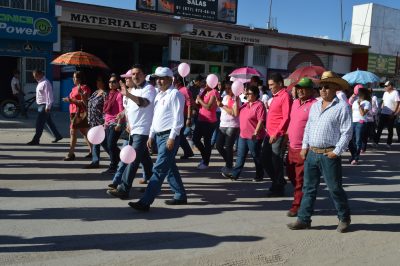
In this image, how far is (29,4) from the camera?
18.5 metres

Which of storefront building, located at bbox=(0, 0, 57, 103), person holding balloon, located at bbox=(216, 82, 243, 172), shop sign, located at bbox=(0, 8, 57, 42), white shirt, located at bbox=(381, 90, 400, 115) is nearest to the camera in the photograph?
person holding balloon, located at bbox=(216, 82, 243, 172)

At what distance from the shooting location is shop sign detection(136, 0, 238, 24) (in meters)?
22.4

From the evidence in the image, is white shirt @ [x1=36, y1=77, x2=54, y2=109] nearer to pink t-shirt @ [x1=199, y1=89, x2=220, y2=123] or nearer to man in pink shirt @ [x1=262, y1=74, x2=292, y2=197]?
pink t-shirt @ [x1=199, y1=89, x2=220, y2=123]

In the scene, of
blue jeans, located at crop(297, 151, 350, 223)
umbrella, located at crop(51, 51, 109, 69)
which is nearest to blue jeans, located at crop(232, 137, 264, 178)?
blue jeans, located at crop(297, 151, 350, 223)

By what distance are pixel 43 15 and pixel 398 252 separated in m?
17.4

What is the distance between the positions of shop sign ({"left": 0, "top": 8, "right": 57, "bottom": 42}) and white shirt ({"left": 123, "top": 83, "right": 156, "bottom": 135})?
13876 mm

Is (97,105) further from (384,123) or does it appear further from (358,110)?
(384,123)

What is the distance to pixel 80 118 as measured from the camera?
8.88 meters

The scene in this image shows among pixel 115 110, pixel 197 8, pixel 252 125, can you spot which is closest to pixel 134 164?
pixel 115 110

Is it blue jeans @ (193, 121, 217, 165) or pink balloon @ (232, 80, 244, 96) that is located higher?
pink balloon @ (232, 80, 244, 96)

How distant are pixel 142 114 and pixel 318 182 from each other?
2509 mm

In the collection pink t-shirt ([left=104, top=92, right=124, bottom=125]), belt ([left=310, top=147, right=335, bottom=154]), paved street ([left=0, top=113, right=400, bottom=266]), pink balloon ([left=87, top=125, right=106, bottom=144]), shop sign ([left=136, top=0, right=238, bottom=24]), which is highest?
shop sign ([left=136, top=0, right=238, bottom=24])

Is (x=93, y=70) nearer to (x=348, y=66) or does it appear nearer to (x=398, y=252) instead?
(x=348, y=66)

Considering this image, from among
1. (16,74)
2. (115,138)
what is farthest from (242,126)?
(16,74)
